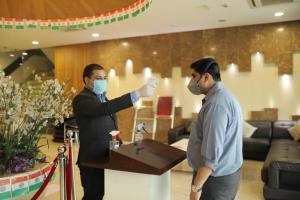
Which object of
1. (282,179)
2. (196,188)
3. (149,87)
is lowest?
(282,179)

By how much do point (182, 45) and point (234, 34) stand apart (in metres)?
1.17

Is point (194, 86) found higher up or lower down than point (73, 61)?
lower down

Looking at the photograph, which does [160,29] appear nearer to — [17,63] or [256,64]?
[256,64]

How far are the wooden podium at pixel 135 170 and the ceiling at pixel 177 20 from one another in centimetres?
313

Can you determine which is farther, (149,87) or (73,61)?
(73,61)

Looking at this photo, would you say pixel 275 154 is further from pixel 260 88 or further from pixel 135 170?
pixel 135 170

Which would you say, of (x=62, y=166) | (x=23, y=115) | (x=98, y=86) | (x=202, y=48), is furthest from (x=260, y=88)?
(x=23, y=115)

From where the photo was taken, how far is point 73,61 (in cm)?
809

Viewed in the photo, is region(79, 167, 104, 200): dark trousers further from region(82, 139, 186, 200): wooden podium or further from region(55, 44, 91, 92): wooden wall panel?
region(55, 44, 91, 92): wooden wall panel

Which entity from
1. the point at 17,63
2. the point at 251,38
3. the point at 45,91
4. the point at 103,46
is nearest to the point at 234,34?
the point at 251,38

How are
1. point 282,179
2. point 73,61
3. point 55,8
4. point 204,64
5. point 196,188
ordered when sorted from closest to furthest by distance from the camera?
point 55,8 → point 196,188 → point 204,64 → point 282,179 → point 73,61

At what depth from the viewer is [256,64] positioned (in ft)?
19.5

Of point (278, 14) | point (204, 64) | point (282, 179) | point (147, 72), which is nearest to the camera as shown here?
point (204, 64)

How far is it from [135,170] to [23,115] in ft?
2.32
